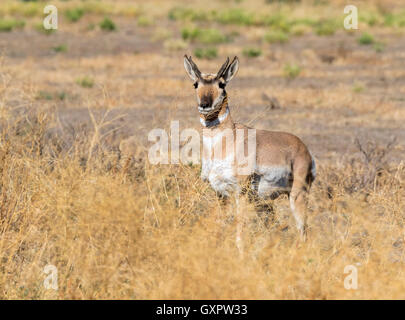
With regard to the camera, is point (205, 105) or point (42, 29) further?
point (42, 29)

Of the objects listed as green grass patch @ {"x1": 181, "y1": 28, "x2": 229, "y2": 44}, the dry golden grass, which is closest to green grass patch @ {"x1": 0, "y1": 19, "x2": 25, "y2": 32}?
green grass patch @ {"x1": 181, "y1": 28, "x2": 229, "y2": 44}

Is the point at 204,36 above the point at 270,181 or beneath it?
above

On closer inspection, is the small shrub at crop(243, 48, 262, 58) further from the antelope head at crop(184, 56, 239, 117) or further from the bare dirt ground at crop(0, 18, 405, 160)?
the antelope head at crop(184, 56, 239, 117)

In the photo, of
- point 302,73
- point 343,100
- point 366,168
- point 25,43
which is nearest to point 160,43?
point 25,43

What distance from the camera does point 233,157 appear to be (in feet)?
20.7

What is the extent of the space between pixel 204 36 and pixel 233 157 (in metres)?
23.4

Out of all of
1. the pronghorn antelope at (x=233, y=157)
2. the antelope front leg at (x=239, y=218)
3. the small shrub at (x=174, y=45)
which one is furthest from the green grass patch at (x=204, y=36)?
the antelope front leg at (x=239, y=218)

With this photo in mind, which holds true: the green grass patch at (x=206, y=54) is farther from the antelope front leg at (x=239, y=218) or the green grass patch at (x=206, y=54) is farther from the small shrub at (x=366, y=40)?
the antelope front leg at (x=239, y=218)

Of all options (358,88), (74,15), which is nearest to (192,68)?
(358,88)

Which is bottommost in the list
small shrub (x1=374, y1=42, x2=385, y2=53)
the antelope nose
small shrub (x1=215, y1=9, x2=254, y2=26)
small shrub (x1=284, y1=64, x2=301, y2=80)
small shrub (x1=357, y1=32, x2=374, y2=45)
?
small shrub (x1=284, y1=64, x2=301, y2=80)

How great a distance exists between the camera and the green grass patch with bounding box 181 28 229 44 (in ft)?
94.7

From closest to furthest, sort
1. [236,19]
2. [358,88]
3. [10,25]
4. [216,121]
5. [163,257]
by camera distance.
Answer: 1. [163,257]
2. [216,121]
3. [358,88]
4. [10,25]
5. [236,19]

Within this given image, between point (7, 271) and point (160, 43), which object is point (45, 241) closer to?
point (7, 271)

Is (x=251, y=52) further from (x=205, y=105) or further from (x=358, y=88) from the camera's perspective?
(x=205, y=105)
